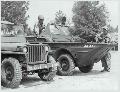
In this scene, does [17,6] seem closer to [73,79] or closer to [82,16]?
[82,16]

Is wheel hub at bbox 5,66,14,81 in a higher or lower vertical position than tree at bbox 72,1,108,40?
lower

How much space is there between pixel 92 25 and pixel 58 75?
21.5 m

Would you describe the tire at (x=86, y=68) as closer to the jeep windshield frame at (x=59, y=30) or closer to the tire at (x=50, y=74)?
the jeep windshield frame at (x=59, y=30)

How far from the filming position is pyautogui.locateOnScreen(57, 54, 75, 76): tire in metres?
12.7

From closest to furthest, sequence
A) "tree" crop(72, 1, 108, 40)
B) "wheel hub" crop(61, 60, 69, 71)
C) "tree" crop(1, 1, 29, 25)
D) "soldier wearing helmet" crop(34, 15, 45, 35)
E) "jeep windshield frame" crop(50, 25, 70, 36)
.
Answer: "wheel hub" crop(61, 60, 69, 71)
"soldier wearing helmet" crop(34, 15, 45, 35)
"jeep windshield frame" crop(50, 25, 70, 36)
"tree" crop(1, 1, 29, 25)
"tree" crop(72, 1, 108, 40)

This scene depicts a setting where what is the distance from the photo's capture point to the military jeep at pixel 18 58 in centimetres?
965

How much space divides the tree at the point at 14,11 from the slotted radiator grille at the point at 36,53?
17651 mm

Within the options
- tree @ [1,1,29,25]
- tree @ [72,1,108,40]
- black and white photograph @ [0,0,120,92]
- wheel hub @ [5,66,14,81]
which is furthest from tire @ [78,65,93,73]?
tree @ [72,1,108,40]

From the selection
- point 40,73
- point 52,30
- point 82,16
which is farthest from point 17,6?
point 40,73

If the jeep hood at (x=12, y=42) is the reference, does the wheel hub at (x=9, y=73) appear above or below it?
below

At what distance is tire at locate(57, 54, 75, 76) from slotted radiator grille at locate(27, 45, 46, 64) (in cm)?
209

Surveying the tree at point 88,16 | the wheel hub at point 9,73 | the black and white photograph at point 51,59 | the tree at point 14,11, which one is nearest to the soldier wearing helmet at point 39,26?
the black and white photograph at point 51,59

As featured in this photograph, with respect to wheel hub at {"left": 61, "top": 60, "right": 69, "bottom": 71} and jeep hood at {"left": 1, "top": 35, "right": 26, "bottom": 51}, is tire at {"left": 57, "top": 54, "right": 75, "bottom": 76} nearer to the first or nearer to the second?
wheel hub at {"left": 61, "top": 60, "right": 69, "bottom": 71}

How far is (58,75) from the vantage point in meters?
13.0
